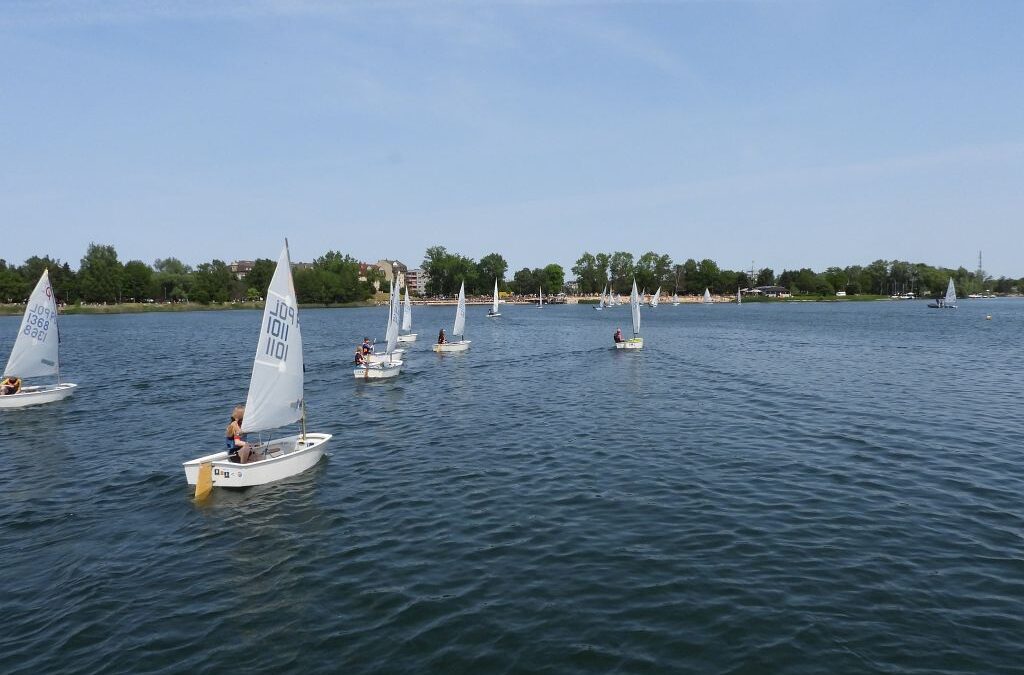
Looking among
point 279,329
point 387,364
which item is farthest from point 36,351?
point 279,329

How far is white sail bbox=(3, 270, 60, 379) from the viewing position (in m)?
37.8

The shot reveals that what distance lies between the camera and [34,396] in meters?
37.6

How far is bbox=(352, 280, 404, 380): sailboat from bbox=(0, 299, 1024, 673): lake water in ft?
31.4

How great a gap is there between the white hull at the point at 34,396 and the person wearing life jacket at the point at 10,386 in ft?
0.75

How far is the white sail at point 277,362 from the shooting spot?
22.7 metres

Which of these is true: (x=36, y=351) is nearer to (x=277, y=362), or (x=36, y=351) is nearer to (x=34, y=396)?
(x=34, y=396)

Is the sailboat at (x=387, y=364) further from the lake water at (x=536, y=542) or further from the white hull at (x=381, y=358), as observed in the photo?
the lake water at (x=536, y=542)

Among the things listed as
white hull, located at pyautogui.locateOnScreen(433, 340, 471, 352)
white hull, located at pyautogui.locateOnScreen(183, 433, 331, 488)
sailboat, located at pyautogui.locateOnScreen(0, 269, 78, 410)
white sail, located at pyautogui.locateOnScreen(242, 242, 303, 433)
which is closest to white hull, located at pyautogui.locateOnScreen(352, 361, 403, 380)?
white hull, located at pyautogui.locateOnScreen(433, 340, 471, 352)

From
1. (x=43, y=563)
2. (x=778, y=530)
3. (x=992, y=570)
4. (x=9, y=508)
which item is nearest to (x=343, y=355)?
(x=9, y=508)

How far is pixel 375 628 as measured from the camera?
41.4 ft

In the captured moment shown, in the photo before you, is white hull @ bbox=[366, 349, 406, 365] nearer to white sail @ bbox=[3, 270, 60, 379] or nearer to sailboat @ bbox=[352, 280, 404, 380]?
sailboat @ bbox=[352, 280, 404, 380]

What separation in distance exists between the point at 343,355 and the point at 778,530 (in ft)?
187

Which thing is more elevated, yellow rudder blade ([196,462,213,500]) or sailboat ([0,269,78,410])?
sailboat ([0,269,78,410])

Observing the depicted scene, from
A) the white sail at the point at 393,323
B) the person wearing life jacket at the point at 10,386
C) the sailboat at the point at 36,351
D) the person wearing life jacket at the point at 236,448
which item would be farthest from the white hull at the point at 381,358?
the person wearing life jacket at the point at 236,448
